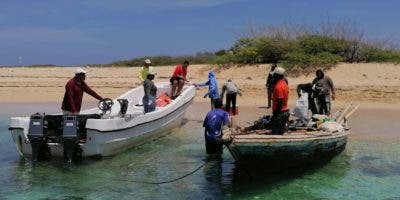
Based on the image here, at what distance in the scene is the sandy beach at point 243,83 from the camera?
77.5ft

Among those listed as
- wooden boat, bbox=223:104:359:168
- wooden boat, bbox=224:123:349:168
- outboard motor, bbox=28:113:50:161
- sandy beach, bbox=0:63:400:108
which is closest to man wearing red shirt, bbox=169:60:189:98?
sandy beach, bbox=0:63:400:108

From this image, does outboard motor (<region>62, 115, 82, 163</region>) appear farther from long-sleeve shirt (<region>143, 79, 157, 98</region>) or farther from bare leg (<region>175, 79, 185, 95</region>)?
bare leg (<region>175, 79, 185, 95</region>)

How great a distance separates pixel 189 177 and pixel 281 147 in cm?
191

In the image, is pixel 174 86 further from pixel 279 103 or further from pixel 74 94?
pixel 279 103

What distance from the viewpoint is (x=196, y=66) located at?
31.7 metres

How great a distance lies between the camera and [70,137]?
1143cm

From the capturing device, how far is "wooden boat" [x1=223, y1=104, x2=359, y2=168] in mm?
9641

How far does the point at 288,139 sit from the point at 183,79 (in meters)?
8.24

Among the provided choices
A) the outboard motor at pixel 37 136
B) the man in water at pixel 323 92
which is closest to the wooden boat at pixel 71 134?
the outboard motor at pixel 37 136

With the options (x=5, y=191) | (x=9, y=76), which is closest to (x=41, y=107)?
(x=9, y=76)

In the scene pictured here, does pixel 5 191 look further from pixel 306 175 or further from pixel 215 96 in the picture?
pixel 215 96

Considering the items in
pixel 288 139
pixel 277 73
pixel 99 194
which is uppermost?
pixel 277 73

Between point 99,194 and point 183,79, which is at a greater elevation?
point 183,79

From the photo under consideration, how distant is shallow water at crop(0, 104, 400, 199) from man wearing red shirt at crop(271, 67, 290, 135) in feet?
2.60
